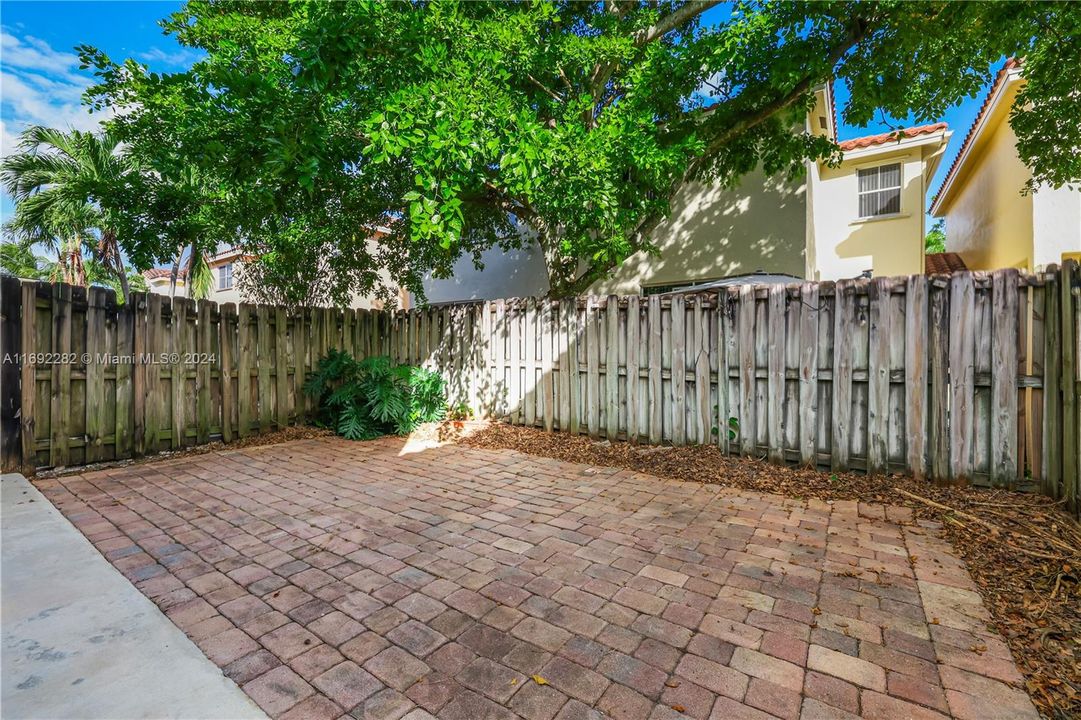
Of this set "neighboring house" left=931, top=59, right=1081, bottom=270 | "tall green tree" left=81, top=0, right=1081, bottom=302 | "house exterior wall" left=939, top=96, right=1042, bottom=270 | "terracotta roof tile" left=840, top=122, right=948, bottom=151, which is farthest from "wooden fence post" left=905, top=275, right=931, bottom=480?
"terracotta roof tile" left=840, top=122, right=948, bottom=151

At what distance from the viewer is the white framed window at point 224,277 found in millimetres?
18562

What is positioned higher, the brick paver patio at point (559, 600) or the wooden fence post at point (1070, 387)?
the wooden fence post at point (1070, 387)

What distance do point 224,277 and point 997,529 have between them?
22.9 metres

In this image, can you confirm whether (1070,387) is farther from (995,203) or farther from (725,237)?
(995,203)

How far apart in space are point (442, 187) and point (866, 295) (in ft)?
12.0

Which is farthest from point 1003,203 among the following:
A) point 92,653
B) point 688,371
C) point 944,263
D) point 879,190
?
point 92,653

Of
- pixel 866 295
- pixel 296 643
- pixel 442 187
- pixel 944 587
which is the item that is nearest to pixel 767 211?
pixel 866 295

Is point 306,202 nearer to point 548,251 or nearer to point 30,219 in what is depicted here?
point 548,251

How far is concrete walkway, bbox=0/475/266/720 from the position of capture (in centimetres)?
149

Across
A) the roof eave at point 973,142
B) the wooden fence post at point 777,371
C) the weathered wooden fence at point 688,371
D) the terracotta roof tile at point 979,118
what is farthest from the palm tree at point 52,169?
the roof eave at point 973,142

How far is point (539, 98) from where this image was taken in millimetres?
6020

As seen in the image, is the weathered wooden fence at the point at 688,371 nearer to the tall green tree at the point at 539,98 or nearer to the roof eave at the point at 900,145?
the tall green tree at the point at 539,98

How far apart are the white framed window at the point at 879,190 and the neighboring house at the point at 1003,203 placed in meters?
1.74

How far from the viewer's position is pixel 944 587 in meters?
2.29
